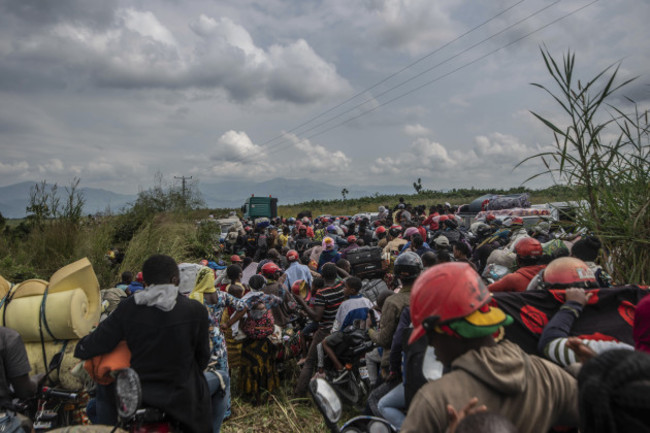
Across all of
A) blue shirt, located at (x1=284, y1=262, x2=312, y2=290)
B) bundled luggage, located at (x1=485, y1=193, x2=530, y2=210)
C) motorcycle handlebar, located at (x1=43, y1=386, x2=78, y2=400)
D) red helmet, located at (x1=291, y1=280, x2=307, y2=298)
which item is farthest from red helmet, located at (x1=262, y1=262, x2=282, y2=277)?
bundled luggage, located at (x1=485, y1=193, x2=530, y2=210)

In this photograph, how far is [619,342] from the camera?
215 cm

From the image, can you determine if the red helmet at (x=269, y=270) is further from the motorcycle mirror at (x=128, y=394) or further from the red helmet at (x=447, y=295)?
the red helmet at (x=447, y=295)

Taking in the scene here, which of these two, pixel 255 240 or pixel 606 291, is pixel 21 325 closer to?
pixel 606 291

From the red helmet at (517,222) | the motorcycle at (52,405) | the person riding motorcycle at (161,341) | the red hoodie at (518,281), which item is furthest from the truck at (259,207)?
the person riding motorcycle at (161,341)

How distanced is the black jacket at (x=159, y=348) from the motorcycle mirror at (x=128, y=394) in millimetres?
594

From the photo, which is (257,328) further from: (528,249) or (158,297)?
(528,249)

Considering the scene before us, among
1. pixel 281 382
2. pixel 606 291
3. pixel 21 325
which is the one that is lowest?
pixel 281 382

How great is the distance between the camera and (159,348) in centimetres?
260

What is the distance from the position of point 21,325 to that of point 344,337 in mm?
3134

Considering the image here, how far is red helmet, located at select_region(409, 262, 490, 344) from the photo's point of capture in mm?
1480

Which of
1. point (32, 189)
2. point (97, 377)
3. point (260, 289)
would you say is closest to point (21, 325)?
point (97, 377)

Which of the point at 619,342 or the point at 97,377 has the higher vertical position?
the point at 619,342

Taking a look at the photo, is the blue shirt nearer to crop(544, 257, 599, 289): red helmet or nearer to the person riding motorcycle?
the person riding motorcycle

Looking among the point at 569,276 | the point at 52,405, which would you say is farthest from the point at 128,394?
the point at 569,276
